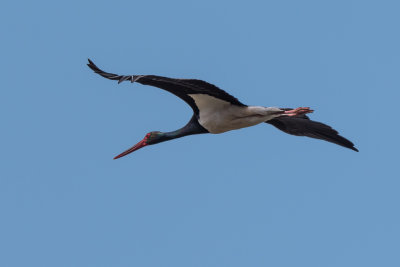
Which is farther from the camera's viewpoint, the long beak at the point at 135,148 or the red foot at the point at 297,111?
the long beak at the point at 135,148

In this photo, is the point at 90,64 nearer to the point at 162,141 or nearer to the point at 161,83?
the point at 161,83

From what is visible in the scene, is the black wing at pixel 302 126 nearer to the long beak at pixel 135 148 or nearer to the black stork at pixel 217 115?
the black stork at pixel 217 115

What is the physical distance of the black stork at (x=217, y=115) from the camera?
1369cm

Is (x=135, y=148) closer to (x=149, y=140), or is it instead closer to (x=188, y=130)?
(x=149, y=140)

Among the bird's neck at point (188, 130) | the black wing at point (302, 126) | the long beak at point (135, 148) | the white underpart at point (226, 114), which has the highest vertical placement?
the black wing at point (302, 126)

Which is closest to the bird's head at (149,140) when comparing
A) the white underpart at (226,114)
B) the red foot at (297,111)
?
the white underpart at (226,114)

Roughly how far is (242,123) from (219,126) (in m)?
0.46

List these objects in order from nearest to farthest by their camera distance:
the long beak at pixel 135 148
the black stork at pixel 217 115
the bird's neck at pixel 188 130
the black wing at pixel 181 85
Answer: the black wing at pixel 181 85, the black stork at pixel 217 115, the bird's neck at pixel 188 130, the long beak at pixel 135 148

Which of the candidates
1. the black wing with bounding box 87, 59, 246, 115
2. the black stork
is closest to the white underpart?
the black stork

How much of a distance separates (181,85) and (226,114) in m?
2.00

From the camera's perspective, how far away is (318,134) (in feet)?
56.3

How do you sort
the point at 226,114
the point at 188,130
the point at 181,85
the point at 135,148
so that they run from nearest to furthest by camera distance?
1. the point at 181,85
2. the point at 226,114
3. the point at 188,130
4. the point at 135,148

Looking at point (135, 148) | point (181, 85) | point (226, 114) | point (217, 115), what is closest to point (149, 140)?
point (135, 148)

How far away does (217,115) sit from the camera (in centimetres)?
1538
